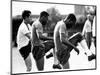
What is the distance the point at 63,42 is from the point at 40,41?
0.32m

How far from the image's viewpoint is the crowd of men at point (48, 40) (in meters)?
2.59

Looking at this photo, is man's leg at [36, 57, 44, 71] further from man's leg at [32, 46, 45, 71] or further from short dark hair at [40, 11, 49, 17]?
short dark hair at [40, 11, 49, 17]

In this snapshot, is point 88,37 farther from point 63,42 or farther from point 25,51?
point 25,51

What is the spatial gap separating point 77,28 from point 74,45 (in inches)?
9.3

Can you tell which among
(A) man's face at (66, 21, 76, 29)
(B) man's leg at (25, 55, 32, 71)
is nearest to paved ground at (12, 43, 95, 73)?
(B) man's leg at (25, 55, 32, 71)

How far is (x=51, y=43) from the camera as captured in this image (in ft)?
8.88

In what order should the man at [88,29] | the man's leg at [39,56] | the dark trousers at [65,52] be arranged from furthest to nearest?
the man at [88,29]
the dark trousers at [65,52]
the man's leg at [39,56]

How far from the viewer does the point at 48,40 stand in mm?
2691

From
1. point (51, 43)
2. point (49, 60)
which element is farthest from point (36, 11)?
point (49, 60)

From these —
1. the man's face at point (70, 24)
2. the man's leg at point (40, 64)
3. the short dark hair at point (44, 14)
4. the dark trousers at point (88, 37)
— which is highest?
the short dark hair at point (44, 14)

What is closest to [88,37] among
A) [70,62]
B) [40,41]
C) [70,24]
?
[70,24]

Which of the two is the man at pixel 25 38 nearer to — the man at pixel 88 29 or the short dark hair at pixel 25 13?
the short dark hair at pixel 25 13

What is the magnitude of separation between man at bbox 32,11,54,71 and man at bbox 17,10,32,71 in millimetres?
65

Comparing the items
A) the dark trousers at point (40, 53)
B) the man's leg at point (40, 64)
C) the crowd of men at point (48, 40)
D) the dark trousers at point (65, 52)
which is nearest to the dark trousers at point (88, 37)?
the crowd of men at point (48, 40)
